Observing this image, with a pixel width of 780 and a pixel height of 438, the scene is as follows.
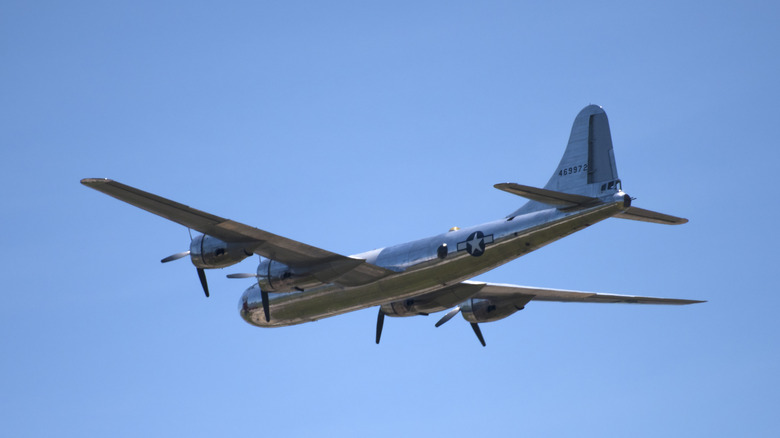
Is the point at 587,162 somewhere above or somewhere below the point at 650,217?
A: above

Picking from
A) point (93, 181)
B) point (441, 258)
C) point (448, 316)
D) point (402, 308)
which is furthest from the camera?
point (448, 316)

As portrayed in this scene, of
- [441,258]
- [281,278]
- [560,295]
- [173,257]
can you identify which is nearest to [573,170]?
[441,258]

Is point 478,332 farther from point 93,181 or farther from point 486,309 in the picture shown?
point 93,181

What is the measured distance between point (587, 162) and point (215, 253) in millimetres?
13126

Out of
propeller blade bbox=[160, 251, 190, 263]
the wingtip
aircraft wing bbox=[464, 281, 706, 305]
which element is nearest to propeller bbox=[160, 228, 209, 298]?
propeller blade bbox=[160, 251, 190, 263]

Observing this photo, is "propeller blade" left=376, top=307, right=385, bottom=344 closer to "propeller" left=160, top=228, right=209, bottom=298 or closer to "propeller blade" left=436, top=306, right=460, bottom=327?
"propeller blade" left=436, top=306, right=460, bottom=327

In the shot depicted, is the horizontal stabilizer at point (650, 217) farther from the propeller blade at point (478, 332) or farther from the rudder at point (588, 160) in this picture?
the propeller blade at point (478, 332)

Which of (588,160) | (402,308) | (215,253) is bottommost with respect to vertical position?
(402,308)

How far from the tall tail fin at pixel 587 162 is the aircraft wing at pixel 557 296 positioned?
7.14m

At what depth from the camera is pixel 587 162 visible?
3831 centimetres

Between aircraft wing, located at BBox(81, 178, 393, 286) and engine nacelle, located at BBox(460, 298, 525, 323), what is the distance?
314 inches

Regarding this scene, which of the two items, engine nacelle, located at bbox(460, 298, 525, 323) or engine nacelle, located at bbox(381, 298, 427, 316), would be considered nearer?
engine nacelle, located at bbox(381, 298, 427, 316)

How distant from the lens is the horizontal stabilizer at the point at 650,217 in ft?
124

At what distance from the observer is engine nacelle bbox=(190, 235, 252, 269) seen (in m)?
38.8
